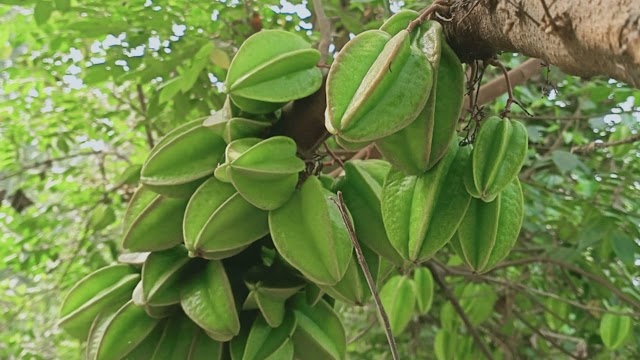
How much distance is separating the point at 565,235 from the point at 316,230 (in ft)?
6.90

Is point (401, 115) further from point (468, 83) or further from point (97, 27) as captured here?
point (97, 27)

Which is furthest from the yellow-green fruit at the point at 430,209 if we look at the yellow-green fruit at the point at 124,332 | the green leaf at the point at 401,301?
the green leaf at the point at 401,301

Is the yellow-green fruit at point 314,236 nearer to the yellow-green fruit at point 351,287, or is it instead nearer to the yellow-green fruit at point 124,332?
the yellow-green fruit at point 351,287

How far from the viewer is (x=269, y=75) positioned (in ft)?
4.10

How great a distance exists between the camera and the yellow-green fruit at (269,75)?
1.23m

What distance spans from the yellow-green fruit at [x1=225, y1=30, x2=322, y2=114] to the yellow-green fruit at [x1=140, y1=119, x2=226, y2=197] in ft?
0.33

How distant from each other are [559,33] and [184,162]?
754 mm

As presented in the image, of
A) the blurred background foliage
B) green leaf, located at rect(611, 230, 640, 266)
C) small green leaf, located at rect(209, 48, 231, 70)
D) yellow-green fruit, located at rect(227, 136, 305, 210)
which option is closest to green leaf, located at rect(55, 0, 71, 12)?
the blurred background foliage

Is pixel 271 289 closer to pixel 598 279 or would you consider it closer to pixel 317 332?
pixel 317 332

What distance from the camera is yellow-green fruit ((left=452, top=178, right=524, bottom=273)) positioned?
1.14 metres

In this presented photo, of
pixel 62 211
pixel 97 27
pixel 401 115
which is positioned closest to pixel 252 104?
pixel 401 115

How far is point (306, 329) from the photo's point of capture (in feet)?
4.45

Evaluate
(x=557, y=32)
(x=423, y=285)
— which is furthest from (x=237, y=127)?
(x=423, y=285)

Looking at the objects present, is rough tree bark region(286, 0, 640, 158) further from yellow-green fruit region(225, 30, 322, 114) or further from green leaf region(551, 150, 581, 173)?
green leaf region(551, 150, 581, 173)
